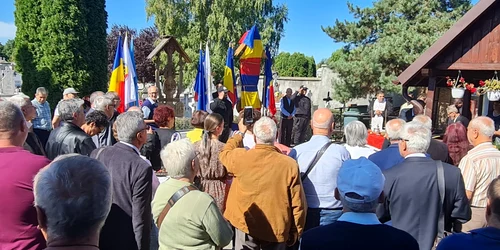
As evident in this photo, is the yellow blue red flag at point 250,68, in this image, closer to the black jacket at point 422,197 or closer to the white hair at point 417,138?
the white hair at point 417,138

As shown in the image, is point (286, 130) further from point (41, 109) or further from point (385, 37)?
point (41, 109)

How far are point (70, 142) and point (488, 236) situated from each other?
329 centimetres

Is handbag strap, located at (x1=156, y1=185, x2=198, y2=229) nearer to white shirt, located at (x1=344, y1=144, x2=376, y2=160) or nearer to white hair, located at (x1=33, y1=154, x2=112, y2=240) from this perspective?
white hair, located at (x1=33, y1=154, x2=112, y2=240)

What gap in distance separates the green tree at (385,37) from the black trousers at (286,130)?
319cm

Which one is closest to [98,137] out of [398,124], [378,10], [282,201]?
[282,201]

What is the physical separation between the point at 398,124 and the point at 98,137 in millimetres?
3555

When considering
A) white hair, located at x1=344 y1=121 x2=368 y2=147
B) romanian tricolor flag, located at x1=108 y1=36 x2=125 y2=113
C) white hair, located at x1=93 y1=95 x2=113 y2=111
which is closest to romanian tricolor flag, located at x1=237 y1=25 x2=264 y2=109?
romanian tricolor flag, located at x1=108 y1=36 x2=125 y2=113

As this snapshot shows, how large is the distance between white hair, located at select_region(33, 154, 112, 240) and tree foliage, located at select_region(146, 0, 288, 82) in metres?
24.8

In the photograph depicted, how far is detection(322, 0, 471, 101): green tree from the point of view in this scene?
13305 millimetres

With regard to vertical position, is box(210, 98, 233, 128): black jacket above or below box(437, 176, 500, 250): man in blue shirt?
above

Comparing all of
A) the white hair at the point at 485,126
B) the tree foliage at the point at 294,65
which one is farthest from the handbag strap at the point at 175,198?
the tree foliage at the point at 294,65

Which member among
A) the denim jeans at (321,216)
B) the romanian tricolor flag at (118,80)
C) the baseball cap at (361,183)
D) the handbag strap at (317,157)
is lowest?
the denim jeans at (321,216)

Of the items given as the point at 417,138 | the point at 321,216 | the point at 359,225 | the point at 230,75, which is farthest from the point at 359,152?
the point at 230,75

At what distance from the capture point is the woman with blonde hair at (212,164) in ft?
13.2
